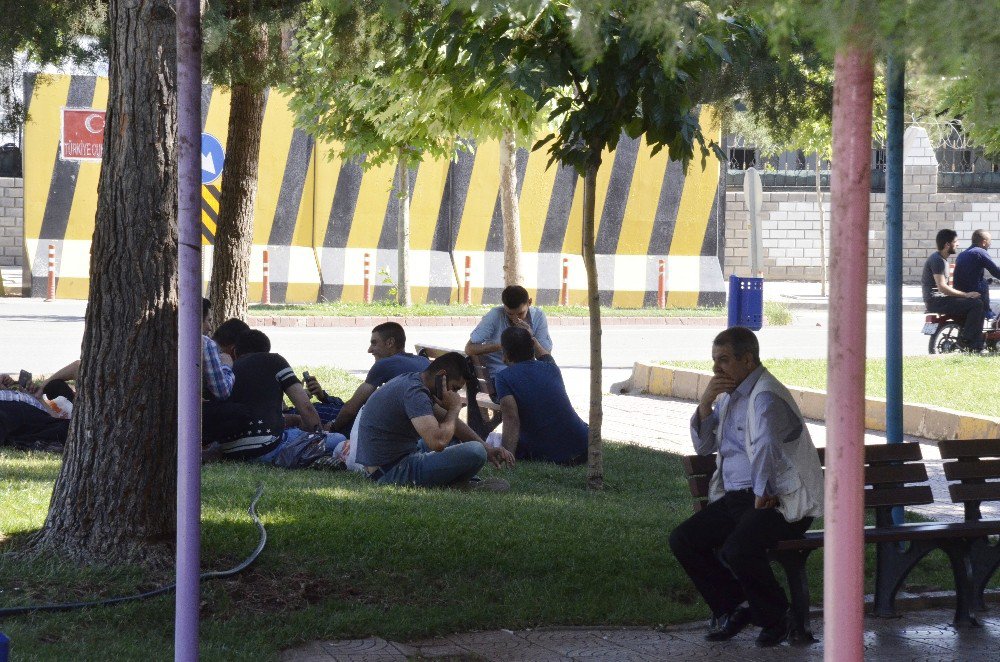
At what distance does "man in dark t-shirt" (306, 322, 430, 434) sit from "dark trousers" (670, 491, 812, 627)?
4002 mm

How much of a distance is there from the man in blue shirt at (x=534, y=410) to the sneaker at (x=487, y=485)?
1.15 m

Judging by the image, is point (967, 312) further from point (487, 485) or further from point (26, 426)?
point (26, 426)

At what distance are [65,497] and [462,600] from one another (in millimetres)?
1790

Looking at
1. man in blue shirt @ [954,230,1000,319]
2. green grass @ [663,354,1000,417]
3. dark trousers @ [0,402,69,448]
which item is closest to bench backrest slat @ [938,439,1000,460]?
green grass @ [663,354,1000,417]

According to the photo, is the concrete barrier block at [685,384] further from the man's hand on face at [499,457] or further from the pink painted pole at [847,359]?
the pink painted pole at [847,359]

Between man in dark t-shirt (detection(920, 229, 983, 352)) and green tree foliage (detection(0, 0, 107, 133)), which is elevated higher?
green tree foliage (detection(0, 0, 107, 133))

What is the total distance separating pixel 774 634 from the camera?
5180 mm

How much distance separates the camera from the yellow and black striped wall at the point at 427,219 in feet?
76.3

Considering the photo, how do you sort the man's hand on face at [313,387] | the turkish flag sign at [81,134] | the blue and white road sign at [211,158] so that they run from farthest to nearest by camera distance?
the turkish flag sign at [81,134], the blue and white road sign at [211,158], the man's hand on face at [313,387]

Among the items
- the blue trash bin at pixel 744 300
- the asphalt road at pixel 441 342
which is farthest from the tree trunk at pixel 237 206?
the blue trash bin at pixel 744 300

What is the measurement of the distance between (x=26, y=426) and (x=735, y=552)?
565cm

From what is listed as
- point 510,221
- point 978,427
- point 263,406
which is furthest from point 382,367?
point 510,221

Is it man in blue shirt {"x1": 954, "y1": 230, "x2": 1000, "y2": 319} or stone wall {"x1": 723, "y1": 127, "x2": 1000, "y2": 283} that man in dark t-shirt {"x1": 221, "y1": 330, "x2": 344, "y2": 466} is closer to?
man in blue shirt {"x1": 954, "y1": 230, "x2": 1000, "y2": 319}

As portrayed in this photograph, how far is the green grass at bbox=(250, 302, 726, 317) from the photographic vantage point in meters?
22.0
